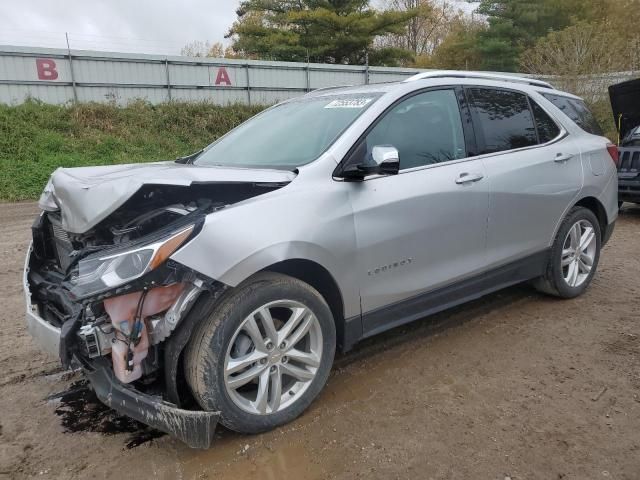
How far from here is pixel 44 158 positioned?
13.7 m

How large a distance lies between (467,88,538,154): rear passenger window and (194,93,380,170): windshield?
2.97ft

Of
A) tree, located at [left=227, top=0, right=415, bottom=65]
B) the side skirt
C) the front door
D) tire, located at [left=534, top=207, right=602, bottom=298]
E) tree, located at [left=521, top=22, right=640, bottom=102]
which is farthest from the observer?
tree, located at [left=227, top=0, right=415, bottom=65]

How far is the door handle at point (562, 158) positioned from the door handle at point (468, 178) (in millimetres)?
1022

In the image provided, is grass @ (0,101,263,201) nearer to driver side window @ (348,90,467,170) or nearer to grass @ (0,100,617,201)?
grass @ (0,100,617,201)

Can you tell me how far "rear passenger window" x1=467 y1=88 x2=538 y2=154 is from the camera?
3738 mm

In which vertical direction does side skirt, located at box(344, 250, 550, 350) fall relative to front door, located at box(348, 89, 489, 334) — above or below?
below

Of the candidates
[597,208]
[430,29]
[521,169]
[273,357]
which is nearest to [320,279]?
[273,357]

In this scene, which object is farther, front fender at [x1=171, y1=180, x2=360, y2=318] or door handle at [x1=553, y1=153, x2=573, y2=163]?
door handle at [x1=553, y1=153, x2=573, y2=163]

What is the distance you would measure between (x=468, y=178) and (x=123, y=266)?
7.48ft

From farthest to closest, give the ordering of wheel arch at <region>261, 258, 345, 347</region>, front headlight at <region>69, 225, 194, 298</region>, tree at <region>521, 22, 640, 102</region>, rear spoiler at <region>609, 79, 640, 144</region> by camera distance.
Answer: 1. tree at <region>521, 22, 640, 102</region>
2. rear spoiler at <region>609, 79, 640, 144</region>
3. wheel arch at <region>261, 258, 345, 347</region>
4. front headlight at <region>69, 225, 194, 298</region>

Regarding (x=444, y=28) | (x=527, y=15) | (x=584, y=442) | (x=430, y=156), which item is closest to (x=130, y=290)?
(x=430, y=156)

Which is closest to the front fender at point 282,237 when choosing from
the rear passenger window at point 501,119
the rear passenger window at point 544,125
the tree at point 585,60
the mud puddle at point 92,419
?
the mud puddle at point 92,419

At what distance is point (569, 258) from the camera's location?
14.7 ft

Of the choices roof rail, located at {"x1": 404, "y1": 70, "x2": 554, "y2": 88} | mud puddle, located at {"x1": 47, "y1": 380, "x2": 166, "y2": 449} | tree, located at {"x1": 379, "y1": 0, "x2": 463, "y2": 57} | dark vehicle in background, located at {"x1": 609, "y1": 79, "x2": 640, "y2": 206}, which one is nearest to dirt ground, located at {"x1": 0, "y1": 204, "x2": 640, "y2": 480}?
mud puddle, located at {"x1": 47, "y1": 380, "x2": 166, "y2": 449}
